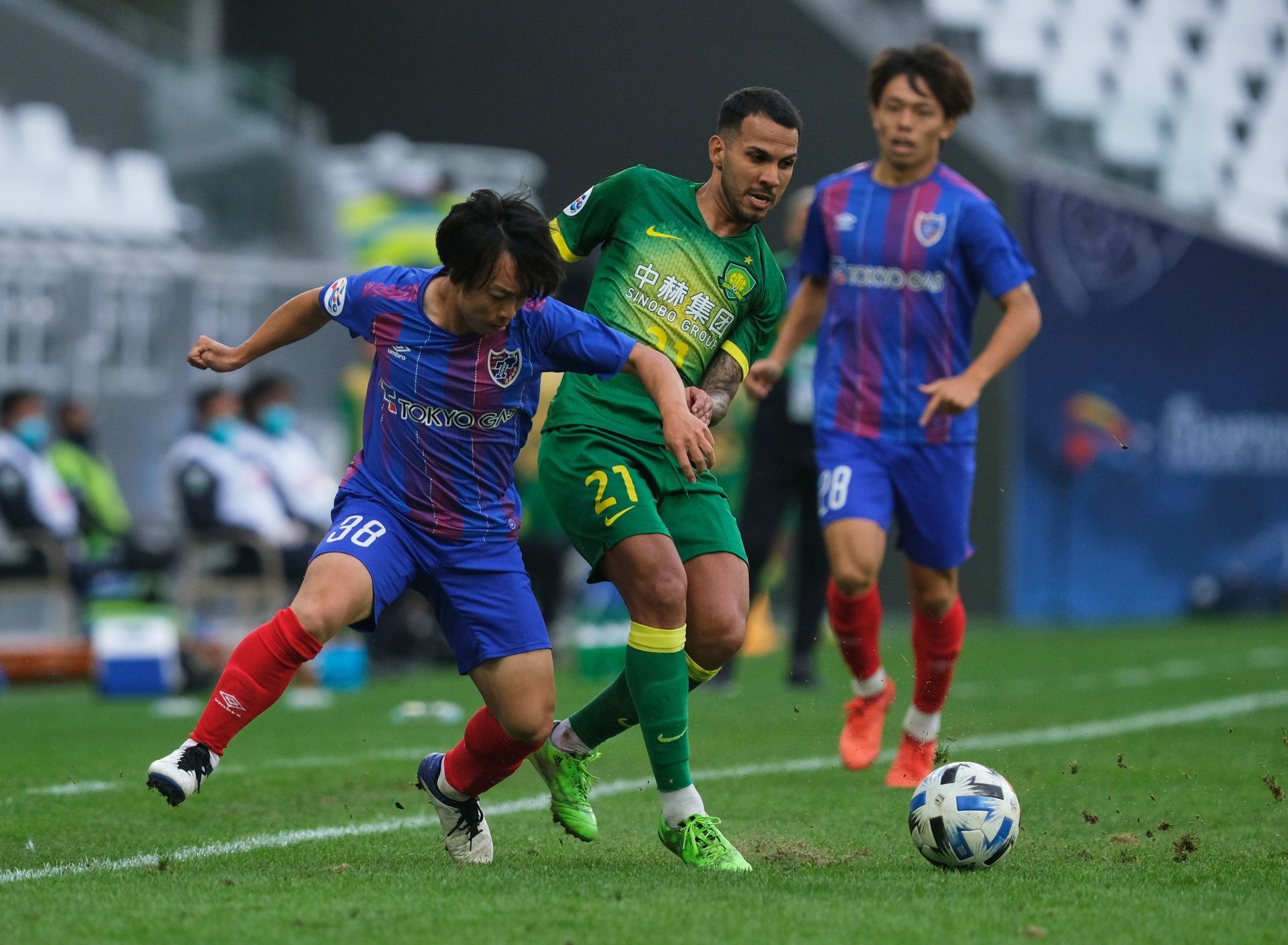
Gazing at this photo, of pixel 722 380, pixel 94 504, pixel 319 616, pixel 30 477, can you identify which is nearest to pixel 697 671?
pixel 722 380

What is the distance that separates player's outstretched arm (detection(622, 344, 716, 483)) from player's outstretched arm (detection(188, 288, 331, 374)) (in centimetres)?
84

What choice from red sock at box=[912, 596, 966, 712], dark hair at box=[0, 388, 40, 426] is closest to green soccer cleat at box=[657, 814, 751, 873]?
red sock at box=[912, 596, 966, 712]

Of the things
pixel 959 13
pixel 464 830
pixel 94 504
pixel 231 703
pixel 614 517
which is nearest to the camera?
pixel 231 703

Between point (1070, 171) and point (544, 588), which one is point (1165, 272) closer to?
point (1070, 171)

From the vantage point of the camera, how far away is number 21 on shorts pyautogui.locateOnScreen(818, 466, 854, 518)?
6387 millimetres

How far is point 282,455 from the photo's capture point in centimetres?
1288

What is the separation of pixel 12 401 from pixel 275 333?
8362 millimetres

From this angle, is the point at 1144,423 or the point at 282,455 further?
the point at 1144,423

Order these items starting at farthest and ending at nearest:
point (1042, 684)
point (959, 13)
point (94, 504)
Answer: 1. point (959, 13)
2. point (94, 504)
3. point (1042, 684)

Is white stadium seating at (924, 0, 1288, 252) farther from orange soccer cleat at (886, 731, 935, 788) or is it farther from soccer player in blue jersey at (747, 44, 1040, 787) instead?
orange soccer cleat at (886, 731, 935, 788)

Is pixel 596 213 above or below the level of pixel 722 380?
above

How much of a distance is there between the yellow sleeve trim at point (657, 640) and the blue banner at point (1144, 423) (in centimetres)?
1324

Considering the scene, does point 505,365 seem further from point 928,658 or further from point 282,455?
point 282,455

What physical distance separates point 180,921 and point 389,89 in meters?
20.1
